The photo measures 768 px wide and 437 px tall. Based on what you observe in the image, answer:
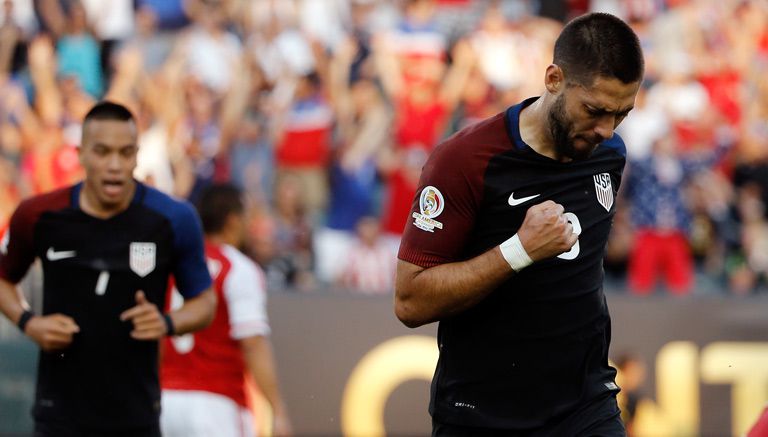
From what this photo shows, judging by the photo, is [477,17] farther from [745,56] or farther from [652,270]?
[652,270]

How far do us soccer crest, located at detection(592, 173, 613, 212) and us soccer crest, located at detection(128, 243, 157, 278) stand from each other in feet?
7.97

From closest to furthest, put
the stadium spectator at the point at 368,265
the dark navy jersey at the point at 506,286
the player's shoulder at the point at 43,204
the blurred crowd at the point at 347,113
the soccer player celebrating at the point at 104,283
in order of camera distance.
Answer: the dark navy jersey at the point at 506,286 → the soccer player celebrating at the point at 104,283 → the player's shoulder at the point at 43,204 → the stadium spectator at the point at 368,265 → the blurred crowd at the point at 347,113

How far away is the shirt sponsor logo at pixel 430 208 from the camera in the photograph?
4.66 meters

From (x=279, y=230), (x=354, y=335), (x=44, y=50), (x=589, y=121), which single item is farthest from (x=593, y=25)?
(x=44, y=50)

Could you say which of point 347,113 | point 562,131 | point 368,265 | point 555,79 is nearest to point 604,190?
point 562,131

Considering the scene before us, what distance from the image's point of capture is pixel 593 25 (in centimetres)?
463

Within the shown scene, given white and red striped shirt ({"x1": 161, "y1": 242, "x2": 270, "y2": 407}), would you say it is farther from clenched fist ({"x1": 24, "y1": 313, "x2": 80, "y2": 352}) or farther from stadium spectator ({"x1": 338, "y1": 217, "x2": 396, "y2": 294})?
stadium spectator ({"x1": 338, "y1": 217, "x2": 396, "y2": 294})

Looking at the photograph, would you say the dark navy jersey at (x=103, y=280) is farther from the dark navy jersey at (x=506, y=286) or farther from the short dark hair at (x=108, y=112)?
the dark navy jersey at (x=506, y=286)

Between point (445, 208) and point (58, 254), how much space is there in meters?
2.45

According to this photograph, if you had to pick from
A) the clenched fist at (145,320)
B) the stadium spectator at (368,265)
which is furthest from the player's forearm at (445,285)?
the stadium spectator at (368,265)

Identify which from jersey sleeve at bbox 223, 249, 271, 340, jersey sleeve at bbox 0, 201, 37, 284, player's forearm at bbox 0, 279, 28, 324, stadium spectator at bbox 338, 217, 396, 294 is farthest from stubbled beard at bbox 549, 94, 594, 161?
Answer: stadium spectator at bbox 338, 217, 396, 294

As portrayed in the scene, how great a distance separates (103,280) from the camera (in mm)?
6180

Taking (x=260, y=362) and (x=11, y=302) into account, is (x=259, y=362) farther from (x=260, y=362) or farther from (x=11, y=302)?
(x=11, y=302)

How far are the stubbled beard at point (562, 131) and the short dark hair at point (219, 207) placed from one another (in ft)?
11.9
